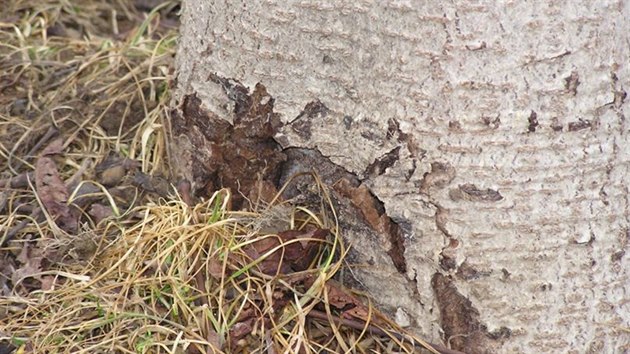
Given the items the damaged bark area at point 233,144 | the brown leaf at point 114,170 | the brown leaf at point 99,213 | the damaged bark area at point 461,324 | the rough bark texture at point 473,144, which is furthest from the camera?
the brown leaf at point 114,170

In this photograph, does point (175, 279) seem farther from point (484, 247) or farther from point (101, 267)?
point (484, 247)

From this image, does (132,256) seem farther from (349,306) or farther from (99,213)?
(349,306)

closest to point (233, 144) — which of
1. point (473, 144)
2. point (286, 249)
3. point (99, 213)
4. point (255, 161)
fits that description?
point (255, 161)

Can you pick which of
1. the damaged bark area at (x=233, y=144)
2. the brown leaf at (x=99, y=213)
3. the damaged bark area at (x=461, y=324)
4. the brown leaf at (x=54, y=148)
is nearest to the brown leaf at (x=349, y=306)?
the damaged bark area at (x=461, y=324)

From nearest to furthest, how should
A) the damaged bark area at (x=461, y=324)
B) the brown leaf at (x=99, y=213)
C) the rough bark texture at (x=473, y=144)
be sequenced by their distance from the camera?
1. the rough bark texture at (x=473, y=144)
2. the damaged bark area at (x=461, y=324)
3. the brown leaf at (x=99, y=213)

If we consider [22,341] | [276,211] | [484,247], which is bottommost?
[22,341]

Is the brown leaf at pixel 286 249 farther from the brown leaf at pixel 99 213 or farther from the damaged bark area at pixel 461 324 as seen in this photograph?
the brown leaf at pixel 99 213

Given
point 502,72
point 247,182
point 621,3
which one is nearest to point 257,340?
point 247,182

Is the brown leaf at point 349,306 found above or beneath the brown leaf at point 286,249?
beneath
